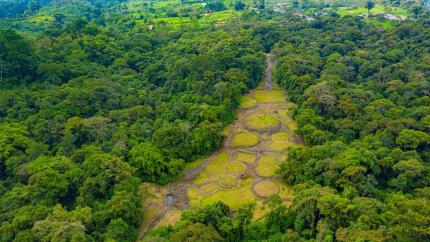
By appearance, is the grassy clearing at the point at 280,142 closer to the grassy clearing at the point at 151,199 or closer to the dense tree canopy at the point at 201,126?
the dense tree canopy at the point at 201,126

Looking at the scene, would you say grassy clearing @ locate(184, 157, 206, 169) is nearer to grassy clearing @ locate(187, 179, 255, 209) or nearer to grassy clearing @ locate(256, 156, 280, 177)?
grassy clearing @ locate(187, 179, 255, 209)

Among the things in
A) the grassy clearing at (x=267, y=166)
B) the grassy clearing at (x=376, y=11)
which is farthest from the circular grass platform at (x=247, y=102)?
the grassy clearing at (x=376, y=11)

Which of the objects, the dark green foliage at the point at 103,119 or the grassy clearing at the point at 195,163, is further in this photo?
the grassy clearing at the point at 195,163

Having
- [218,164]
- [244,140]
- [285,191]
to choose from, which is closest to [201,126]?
[218,164]

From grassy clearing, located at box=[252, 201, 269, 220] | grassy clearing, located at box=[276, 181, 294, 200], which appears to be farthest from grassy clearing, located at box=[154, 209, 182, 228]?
grassy clearing, located at box=[276, 181, 294, 200]

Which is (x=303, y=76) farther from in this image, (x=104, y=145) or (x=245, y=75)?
(x=104, y=145)

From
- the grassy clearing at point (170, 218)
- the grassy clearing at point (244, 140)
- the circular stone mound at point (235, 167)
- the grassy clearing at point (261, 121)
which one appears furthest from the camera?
the grassy clearing at point (261, 121)

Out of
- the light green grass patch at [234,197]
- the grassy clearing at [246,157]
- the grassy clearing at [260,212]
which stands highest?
the grassy clearing at [246,157]
